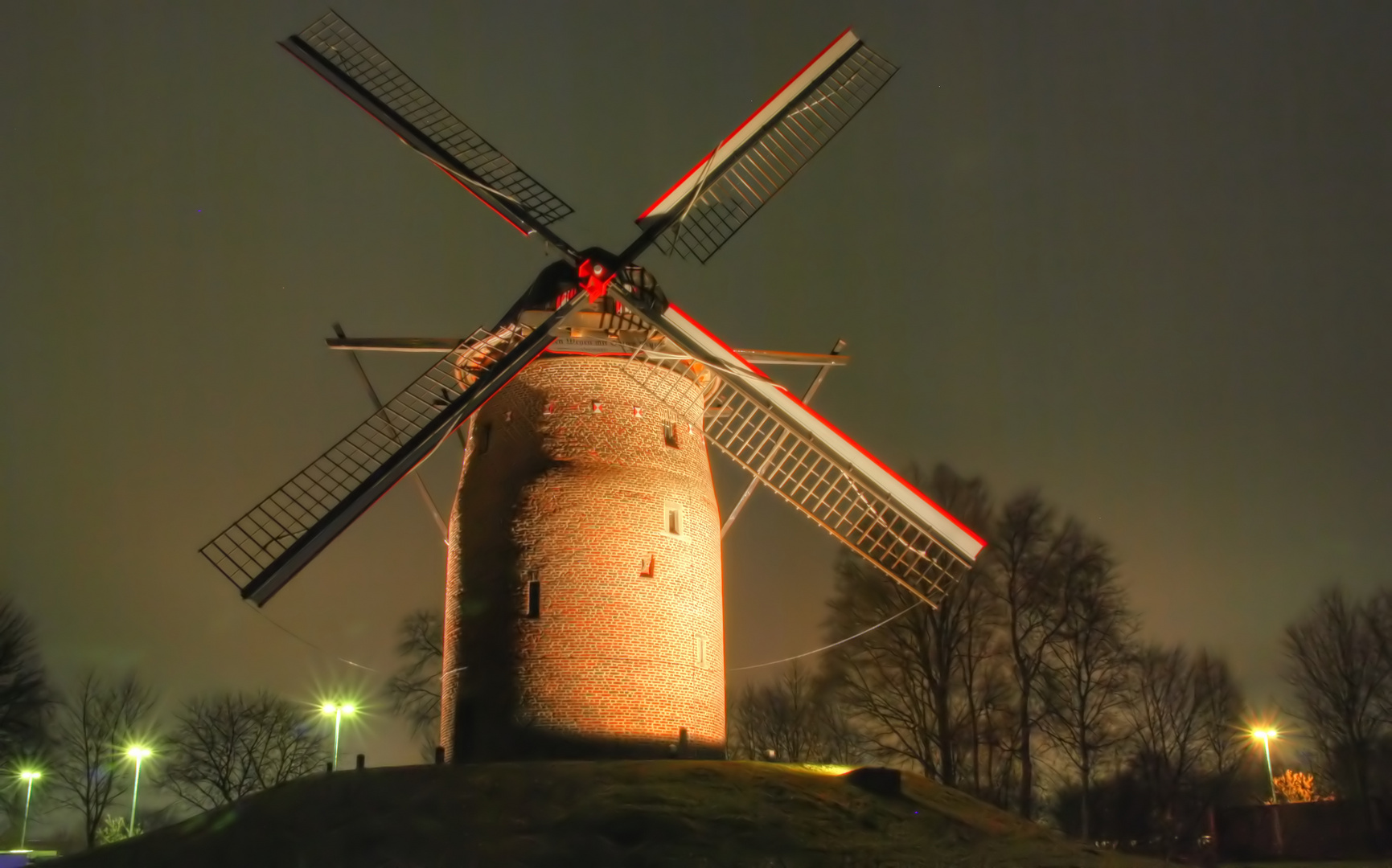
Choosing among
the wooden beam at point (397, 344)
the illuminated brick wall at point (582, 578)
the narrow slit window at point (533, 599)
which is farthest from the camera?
the wooden beam at point (397, 344)

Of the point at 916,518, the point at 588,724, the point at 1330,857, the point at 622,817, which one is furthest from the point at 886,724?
the point at 622,817

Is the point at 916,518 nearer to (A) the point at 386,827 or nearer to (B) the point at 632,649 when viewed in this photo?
(B) the point at 632,649

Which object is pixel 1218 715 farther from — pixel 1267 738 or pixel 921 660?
pixel 921 660

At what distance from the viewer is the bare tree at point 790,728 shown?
55.3 meters

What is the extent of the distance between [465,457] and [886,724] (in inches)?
693

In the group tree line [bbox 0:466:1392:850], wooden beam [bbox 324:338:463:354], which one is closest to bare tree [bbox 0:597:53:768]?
tree line [bbox 0:466:1392:850]

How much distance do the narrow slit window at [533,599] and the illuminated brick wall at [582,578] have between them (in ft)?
0.14

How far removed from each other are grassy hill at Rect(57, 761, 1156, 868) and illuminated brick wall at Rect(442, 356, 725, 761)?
1949mm

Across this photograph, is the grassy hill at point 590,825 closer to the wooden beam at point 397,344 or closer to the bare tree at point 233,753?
the wooden beam at point 397,344

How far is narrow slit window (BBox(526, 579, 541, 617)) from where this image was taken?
23.5m

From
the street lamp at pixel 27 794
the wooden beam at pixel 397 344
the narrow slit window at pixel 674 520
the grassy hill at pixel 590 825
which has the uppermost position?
the wooden beam at pixel 397 344

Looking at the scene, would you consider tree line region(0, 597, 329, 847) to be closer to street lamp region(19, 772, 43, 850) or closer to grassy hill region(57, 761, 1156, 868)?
street lamp region(19, 772, 43, 850)

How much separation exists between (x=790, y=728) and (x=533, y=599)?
41.6 m

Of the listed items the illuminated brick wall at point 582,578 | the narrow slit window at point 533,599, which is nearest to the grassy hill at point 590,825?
the illuminated brick wall at point 582,578
